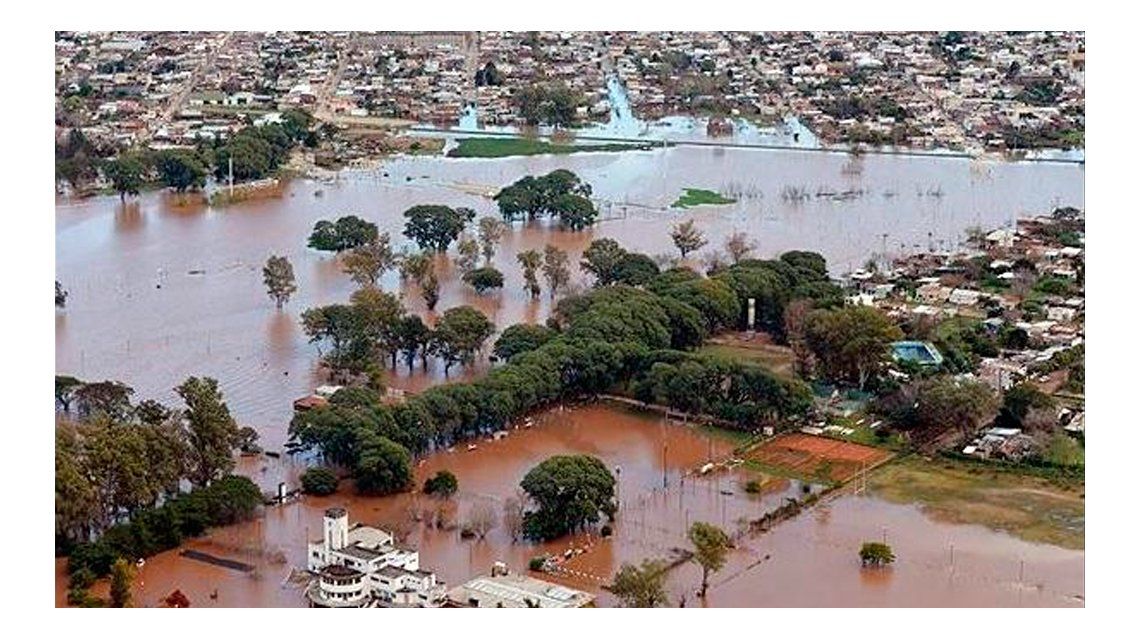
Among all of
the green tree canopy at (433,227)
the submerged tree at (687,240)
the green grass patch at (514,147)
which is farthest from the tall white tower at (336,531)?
the green grass patch at (514,147)

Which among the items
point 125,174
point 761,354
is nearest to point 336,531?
point 761,354

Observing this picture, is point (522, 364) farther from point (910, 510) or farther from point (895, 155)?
point (895, 155)

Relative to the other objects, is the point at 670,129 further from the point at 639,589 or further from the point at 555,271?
the point at 639,589

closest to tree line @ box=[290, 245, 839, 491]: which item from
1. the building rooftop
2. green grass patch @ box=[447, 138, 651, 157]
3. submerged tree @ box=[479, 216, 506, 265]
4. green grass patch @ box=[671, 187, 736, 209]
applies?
the building rooftop

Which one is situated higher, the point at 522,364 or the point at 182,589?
the point at 522,364

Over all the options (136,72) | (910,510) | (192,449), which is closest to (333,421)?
(192,449)

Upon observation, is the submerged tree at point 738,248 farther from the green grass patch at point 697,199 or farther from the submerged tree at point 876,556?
the submerged tree at point 876,556

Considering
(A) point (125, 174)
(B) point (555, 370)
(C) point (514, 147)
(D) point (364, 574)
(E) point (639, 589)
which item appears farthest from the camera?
(C) point (514, 147)
